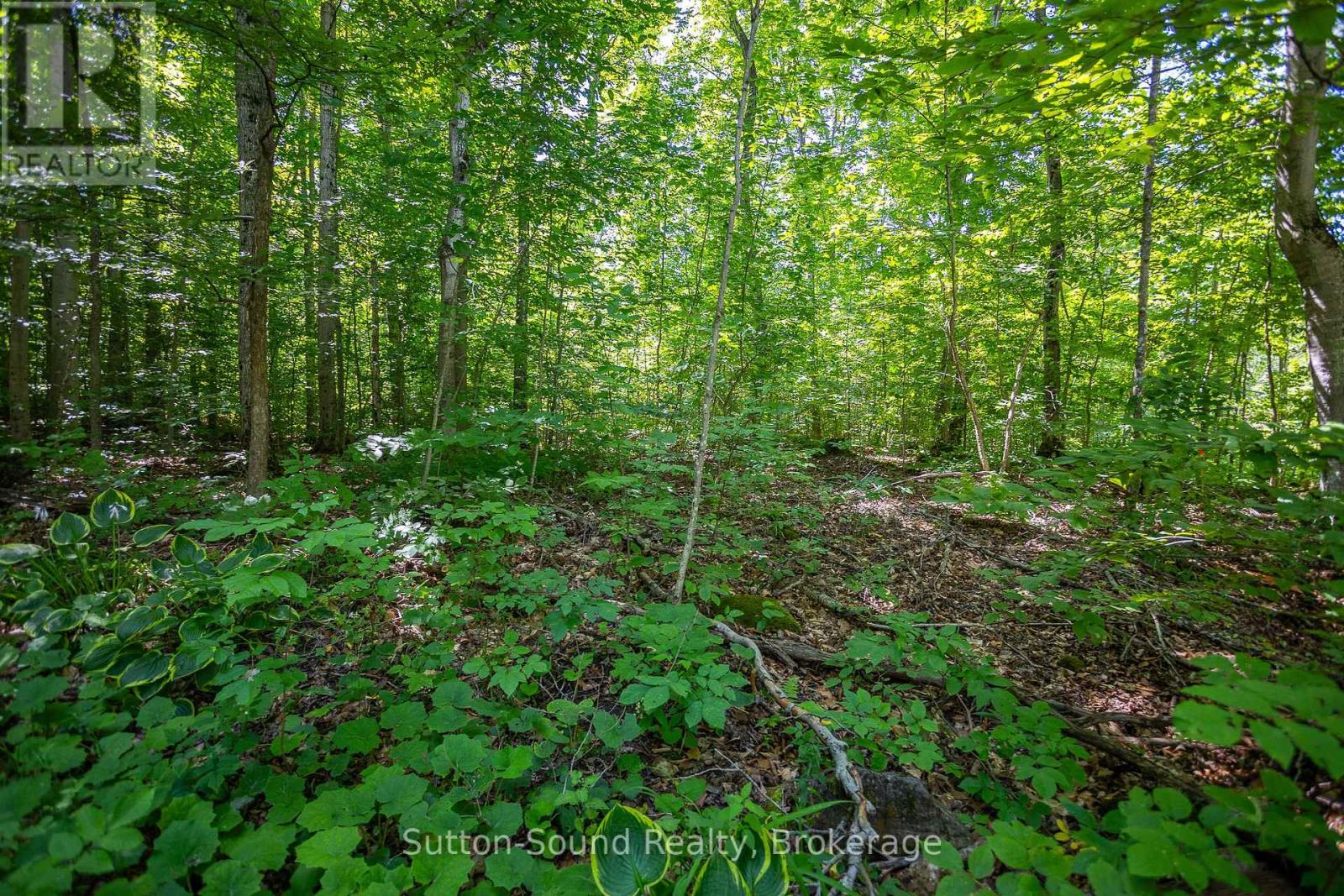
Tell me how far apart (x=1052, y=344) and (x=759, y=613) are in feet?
27.3

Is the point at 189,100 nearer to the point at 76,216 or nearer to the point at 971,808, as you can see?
the point at 76,216

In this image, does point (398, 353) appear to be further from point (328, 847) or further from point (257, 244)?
point (328, 847)

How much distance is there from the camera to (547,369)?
635cm

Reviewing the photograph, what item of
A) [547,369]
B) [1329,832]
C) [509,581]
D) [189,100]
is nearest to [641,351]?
[547,369]

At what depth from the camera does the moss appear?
12.5ft

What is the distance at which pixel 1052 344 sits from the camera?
8.70 m

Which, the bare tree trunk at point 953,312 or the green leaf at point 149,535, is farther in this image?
the bare tree trunk at point 953,312

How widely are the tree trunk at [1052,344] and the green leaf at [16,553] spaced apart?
1001 centimetres

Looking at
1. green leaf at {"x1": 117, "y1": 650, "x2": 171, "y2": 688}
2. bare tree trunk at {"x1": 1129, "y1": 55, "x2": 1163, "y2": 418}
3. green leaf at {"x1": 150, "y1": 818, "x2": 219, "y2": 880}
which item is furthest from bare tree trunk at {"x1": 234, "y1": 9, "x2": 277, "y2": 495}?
bare tree trunk at {"x1": 1129, "y1": 55, "x2": 1163, "y2": 418}

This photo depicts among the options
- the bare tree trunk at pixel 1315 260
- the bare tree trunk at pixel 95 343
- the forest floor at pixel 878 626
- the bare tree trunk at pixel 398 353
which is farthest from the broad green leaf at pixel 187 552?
the bare tree trunk at pixel 1315 260

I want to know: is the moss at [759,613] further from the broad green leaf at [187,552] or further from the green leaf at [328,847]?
the broad green leaf at [187,552]

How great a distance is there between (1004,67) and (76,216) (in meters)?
5.92

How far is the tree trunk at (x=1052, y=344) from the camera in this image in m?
7.44

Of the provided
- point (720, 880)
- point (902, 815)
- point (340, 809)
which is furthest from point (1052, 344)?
point (340, 809)
